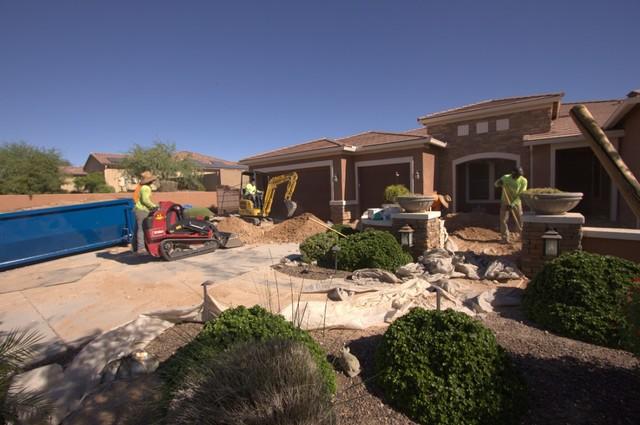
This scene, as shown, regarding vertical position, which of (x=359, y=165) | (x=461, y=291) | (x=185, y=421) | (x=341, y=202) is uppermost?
(x=359, y=165)

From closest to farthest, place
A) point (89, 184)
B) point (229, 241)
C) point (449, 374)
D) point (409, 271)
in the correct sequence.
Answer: point (449, 374) → point (409, 271) → point (229, 241) → point (89, 184)

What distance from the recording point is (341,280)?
5.36 meters

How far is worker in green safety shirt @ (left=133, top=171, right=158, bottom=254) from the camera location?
7445 mm

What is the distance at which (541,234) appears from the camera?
5.09 meters

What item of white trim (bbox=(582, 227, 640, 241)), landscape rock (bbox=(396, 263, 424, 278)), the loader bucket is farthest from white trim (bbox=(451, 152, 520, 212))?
the loader bucket

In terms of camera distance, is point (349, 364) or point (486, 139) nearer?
point (349, 364)

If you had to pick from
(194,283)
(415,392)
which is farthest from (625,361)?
(194,283)

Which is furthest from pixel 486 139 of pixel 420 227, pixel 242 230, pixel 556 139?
pixel 242 230

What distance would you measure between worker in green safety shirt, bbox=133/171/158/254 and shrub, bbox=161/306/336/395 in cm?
584

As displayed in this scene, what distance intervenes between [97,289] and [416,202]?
19.3 feet

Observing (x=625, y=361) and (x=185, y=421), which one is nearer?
(x=185, y=421)

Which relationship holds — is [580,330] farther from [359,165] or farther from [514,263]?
[359,165]

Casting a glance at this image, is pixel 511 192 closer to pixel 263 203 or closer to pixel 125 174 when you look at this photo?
pixel 263 203

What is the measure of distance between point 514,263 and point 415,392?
14.5 feet
